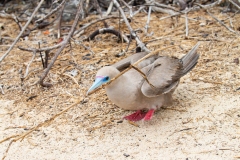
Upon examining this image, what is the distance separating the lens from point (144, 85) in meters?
3.98

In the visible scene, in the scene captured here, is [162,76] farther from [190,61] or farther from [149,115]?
[190,61]

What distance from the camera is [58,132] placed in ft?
13.5

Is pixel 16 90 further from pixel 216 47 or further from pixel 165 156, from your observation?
pixel 216 47

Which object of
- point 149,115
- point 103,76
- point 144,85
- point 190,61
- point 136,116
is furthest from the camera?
point 190,61

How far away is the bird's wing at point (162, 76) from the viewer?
3971 mm

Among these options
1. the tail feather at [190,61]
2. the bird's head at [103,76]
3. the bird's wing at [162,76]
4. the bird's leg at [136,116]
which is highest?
the bird's head at [103,76]

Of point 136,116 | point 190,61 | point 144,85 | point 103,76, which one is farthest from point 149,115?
point 190,61

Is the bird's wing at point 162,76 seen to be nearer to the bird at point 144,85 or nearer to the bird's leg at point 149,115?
the bird at point 144,85

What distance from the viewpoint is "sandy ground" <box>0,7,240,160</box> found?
372 centimetres

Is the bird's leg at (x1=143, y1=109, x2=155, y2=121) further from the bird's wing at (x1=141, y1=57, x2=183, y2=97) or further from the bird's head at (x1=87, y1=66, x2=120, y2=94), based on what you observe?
the bird's head at (x1=87, y1=66, x2=120, y2=94)

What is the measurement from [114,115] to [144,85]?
597 mm

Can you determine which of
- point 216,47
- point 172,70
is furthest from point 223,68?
point 172,70

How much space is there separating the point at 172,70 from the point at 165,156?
3.41 ft

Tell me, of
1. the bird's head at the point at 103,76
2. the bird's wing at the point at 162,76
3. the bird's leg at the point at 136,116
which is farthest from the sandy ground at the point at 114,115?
the bird's head at the point at 103,76
